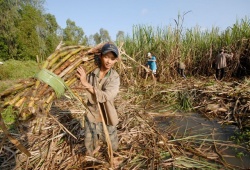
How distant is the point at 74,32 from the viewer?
155 ft

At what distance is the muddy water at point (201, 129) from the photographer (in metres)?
2.50

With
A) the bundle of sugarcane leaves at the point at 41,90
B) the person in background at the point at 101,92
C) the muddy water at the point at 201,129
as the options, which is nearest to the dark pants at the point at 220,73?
the muddy water at the point at 201,129

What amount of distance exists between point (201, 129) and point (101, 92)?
2538 millimetres

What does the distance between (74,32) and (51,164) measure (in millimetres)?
49309

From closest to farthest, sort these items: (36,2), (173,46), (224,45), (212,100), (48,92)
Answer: (48,92) < (212,100) < (173,46) < (224,45) < (36,2)

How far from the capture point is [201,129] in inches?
134

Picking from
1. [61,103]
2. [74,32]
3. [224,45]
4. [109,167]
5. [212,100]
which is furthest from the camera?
[74,32]

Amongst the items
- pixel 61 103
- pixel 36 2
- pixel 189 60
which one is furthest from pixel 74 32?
pixel 61 103

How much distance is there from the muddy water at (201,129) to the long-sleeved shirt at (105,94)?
4.63ft

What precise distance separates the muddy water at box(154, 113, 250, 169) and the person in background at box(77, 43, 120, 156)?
135 centimetres

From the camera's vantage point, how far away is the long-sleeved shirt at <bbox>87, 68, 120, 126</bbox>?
5.92ft

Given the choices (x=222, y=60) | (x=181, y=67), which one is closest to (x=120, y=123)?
(x=181, y=67)

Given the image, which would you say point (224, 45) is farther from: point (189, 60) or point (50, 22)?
point (50, 22)

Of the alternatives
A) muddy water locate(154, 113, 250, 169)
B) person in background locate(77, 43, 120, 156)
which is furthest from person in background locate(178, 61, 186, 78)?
person in background locate(77, 43, 120, 156)
